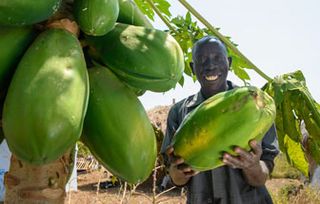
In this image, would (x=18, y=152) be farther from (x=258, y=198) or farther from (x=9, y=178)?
(x=258, y=198)

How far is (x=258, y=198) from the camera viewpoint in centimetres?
252

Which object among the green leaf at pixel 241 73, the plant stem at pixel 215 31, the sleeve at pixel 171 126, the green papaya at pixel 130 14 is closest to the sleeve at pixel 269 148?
the green leaf at pixel 241 73

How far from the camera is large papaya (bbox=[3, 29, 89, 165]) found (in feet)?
2.85

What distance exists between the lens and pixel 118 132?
101cm

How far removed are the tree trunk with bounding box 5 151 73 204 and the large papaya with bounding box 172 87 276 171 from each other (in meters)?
0.35

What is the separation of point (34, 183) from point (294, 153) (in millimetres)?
1212

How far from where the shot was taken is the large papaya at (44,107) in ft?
2.85

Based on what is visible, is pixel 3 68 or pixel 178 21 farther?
pixel 178 21

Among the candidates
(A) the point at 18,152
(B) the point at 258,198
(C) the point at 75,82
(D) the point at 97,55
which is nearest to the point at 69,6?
(D) the point at 97,55

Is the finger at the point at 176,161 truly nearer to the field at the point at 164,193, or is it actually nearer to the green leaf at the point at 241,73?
the green leaf at the point at 241,73

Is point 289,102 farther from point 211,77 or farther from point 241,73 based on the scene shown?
point 211,77

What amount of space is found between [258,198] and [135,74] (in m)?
1.62

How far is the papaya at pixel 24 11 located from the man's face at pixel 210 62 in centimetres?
133

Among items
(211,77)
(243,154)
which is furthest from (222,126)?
(211,77)
